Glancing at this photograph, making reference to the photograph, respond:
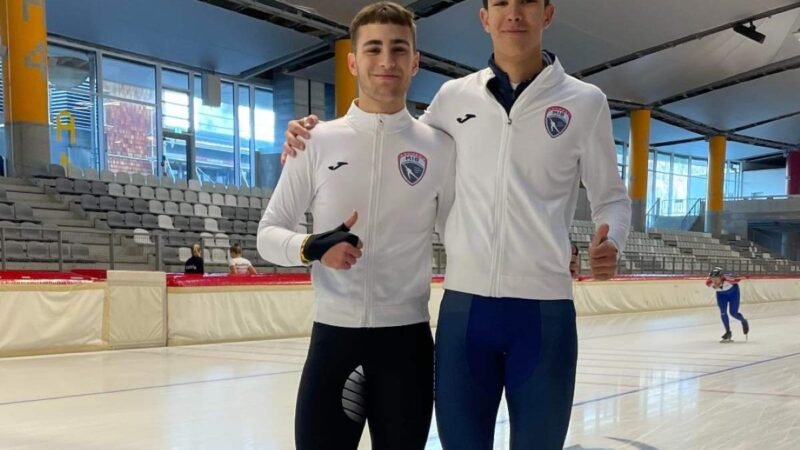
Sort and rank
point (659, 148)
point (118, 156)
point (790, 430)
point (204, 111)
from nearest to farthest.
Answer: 1. point (790, 430)
2. point (118, 156)
3. point (204, 111)
4. point (659, 148)

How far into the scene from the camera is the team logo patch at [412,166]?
6.40 feet

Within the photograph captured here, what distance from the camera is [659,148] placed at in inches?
1492

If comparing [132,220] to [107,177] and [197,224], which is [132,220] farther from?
[107,177]

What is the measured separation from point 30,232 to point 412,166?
9986mm

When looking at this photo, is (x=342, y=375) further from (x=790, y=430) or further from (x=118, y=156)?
(x=118, y=156)

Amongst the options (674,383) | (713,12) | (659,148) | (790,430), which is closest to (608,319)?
(674,383)

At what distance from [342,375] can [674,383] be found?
5016mm

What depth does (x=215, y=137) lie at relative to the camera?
22.5 meters

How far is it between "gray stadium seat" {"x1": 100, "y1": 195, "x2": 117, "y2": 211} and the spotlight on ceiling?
19.5m

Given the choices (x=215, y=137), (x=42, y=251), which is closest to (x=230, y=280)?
(x=42, y=251)

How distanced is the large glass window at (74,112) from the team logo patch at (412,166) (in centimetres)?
1764

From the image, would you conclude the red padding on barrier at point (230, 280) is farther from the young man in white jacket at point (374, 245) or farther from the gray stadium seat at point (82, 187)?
the young man in white jacket at point (374, 245)

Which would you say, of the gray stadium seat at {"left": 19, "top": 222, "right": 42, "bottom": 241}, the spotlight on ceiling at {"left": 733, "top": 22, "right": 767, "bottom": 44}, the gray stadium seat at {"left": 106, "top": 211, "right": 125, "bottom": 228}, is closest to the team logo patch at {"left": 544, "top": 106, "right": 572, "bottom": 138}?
the gray stadium seat at {"left": 19, "top": 222, "right": 42, "bottom": 241}

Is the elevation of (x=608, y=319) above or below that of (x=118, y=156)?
below
